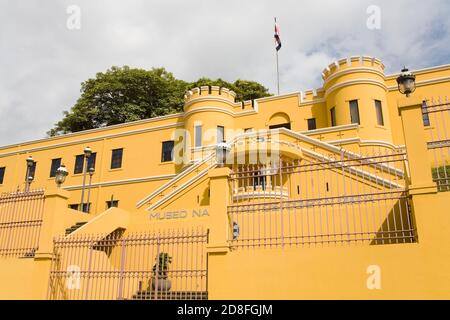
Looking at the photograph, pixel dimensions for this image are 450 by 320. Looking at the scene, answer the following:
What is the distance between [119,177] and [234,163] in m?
12.6

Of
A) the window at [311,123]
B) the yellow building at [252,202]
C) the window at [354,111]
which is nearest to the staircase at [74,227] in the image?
the yellow building at [252,202]

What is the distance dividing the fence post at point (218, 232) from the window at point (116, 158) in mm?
20657

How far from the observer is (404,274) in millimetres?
7586

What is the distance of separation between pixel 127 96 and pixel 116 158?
1256 centimetres

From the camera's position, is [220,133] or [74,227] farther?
[220,133]

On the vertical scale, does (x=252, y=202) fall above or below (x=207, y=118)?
below

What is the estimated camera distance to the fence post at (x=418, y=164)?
762 centimetres

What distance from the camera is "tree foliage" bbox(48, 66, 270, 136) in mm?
39250

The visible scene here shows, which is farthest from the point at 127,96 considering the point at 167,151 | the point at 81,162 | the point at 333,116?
the point at 333,116

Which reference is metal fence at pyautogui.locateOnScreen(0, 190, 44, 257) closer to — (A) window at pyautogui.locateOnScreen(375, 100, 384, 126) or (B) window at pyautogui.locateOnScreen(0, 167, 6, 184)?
(A) window at pyautogui.locateOnScreen(375, 100, 384, 126)

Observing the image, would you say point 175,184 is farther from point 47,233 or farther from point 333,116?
point 333,116

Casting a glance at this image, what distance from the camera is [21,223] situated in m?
12.2
